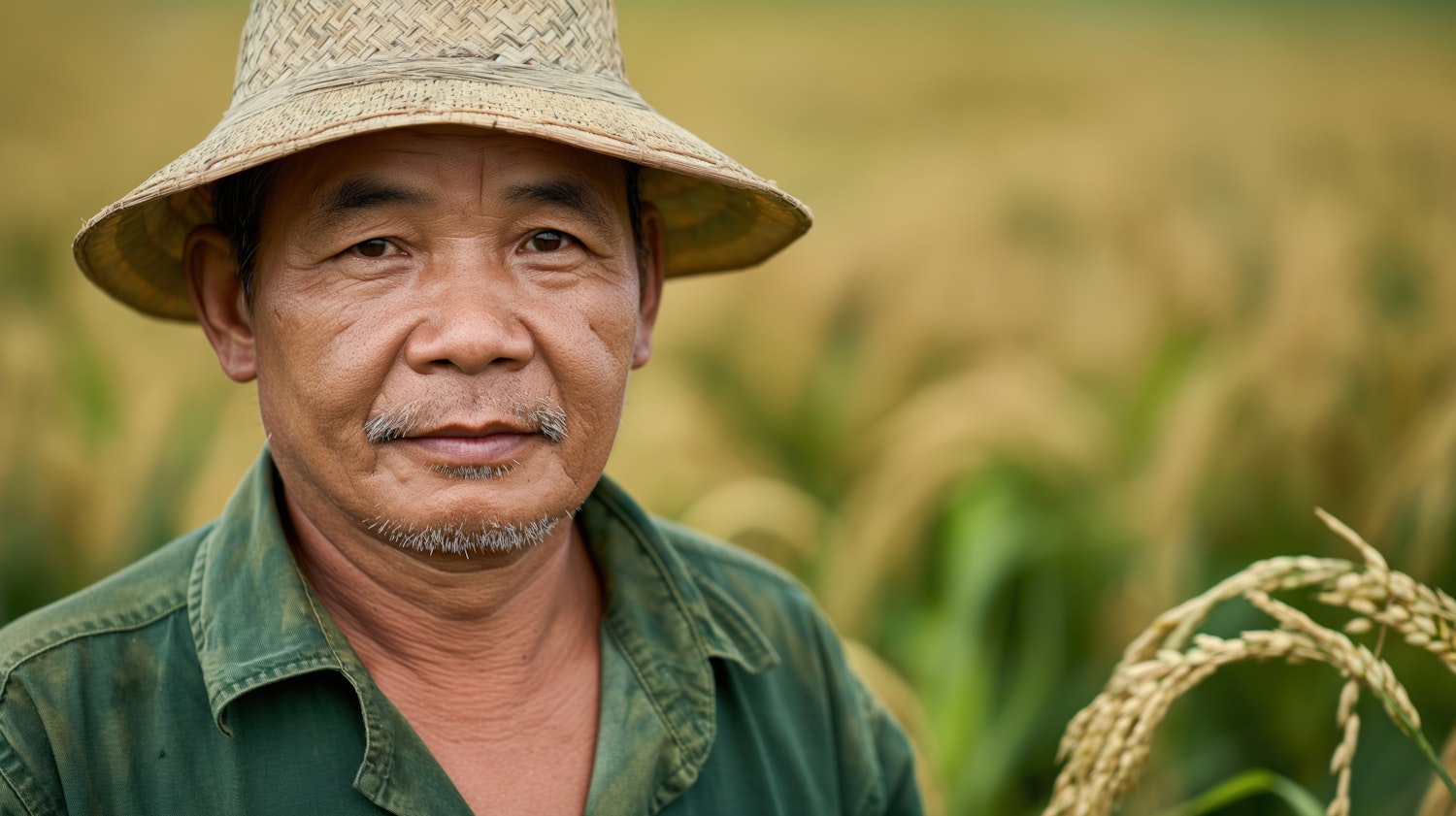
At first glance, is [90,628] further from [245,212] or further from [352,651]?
[245,212]

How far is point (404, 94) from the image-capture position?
5.48 ft

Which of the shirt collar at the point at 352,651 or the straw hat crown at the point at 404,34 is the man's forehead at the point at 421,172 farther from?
the shirt collar at the point at 352,651

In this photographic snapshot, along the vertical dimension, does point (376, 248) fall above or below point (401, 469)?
above

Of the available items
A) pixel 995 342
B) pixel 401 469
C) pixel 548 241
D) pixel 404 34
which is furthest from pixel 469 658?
pixel 995 342

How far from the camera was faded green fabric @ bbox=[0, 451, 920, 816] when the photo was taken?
1706 millimetres

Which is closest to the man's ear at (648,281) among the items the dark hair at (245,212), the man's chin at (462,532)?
the man's chin at (462,532)

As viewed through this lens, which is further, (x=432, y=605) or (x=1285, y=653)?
(x=432, y=605)

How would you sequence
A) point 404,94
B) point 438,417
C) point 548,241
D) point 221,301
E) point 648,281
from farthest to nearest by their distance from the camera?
point 648,281
point 221,301
point 548,241
point 438,417
point 404,94

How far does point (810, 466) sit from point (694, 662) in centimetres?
151

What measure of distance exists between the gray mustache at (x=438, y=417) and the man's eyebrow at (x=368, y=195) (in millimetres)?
246

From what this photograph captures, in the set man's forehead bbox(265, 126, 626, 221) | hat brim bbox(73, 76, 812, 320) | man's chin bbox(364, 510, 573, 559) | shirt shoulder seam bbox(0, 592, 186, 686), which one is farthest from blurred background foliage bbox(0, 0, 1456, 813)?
man's forehead bbox(265, 126, 626, 221)

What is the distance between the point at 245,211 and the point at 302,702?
2.09ft

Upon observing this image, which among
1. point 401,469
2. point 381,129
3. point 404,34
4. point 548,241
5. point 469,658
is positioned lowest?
point 469,658

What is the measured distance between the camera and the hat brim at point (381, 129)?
164cm
